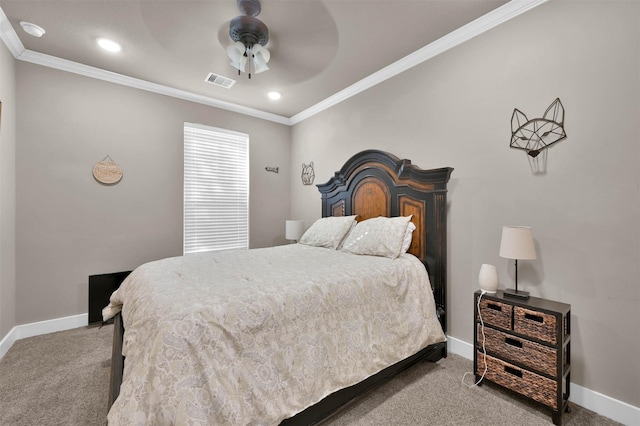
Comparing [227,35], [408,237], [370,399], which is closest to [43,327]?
[370,399]

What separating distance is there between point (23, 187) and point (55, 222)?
0.43 m

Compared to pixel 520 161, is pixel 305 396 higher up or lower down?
lower down

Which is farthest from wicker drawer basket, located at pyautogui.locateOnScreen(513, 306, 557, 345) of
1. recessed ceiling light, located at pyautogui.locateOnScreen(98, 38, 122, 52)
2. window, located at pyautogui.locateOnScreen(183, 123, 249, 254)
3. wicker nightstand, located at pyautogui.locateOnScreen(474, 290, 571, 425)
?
recessed ceiling light, located at pyautogui.locateOnScreen(98, 38, 122, 52)

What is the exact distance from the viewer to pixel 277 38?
2557mm

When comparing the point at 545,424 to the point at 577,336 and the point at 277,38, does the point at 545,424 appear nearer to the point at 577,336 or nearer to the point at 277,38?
the point at 577,336

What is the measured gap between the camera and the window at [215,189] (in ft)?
12.6

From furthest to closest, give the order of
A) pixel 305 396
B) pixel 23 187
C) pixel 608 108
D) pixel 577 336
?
pixel 23 187
pixel 577 336
pixel 608 108
pixel 305 396

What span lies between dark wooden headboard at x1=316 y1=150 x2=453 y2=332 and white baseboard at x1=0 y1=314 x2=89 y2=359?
10.3ft

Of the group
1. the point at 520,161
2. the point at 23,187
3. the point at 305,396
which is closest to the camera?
the point at 305,396

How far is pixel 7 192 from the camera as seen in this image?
2631mm

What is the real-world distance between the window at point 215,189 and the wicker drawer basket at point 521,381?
3.38 meters

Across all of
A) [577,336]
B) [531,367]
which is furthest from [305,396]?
[577,336]

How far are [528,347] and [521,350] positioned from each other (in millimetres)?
52

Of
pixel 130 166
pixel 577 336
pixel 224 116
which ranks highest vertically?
pixel 224 116
